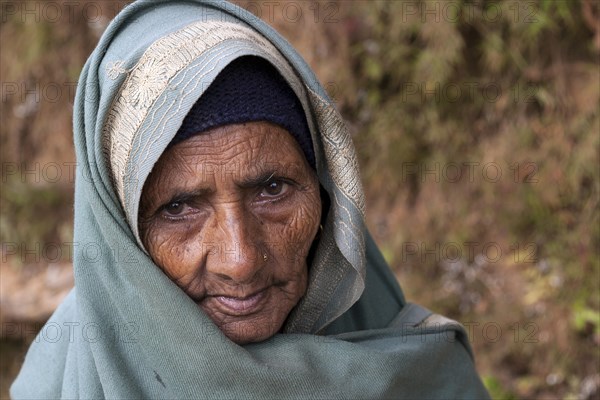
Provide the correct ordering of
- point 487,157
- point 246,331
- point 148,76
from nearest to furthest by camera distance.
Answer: point 148,76 → point 246,331 → point 487,157

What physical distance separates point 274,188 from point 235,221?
0.17 m

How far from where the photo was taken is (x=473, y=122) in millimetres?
4203

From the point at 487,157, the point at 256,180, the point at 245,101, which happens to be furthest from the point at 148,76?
the point at 487,157

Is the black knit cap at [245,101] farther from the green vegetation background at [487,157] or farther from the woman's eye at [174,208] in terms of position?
the green vegetation background at [487,157]

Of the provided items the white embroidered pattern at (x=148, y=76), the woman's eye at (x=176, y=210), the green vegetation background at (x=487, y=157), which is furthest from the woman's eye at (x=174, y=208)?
the green vegetation background at (x=487, y=157)

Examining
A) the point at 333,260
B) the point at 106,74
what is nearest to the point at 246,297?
the point at 333,260

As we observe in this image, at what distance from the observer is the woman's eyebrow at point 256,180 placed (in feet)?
5.73

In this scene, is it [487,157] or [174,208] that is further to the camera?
[487,157]

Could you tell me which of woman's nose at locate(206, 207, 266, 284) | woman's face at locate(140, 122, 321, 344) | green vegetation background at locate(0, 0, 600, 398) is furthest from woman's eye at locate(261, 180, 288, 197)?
green vegetation background at locate(0, 0, 600, 398)

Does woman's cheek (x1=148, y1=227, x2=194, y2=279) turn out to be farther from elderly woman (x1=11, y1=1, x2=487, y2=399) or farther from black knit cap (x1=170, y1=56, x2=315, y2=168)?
black knit cap (x1=170, y1=56, x2=315, y2=168)

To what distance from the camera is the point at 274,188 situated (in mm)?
1859

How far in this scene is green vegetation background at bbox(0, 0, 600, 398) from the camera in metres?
3.86

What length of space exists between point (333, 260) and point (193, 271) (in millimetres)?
403

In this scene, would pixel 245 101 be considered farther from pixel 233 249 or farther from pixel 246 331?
pixel 246 331
